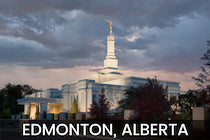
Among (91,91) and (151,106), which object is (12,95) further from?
(151,106)

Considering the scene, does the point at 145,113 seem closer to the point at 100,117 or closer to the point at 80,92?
the point at 100,117

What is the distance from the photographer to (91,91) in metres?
58.7

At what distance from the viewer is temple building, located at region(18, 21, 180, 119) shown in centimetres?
5966

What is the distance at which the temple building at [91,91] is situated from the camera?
59656 millimetres

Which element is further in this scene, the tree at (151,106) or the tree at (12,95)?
the tree at (12,95)

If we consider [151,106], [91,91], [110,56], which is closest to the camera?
[151,106]

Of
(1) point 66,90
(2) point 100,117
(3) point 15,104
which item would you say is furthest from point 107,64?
(2) point 100,117

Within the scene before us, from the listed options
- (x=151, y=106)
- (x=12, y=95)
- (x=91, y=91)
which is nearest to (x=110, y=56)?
(x=91, y=91)

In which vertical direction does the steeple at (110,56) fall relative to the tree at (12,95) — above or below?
above

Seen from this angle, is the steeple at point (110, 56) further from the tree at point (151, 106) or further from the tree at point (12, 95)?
the tree at point (151, 106)

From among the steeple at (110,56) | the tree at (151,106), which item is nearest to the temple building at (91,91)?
the steeple at (110,56)

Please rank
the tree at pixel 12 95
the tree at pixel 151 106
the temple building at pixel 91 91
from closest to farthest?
the tree at pixel 151 106 < the temple building at pixel 91 91 < the tree at pixel 12 95

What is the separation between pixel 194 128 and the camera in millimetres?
16594

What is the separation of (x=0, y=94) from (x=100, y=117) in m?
63.8
